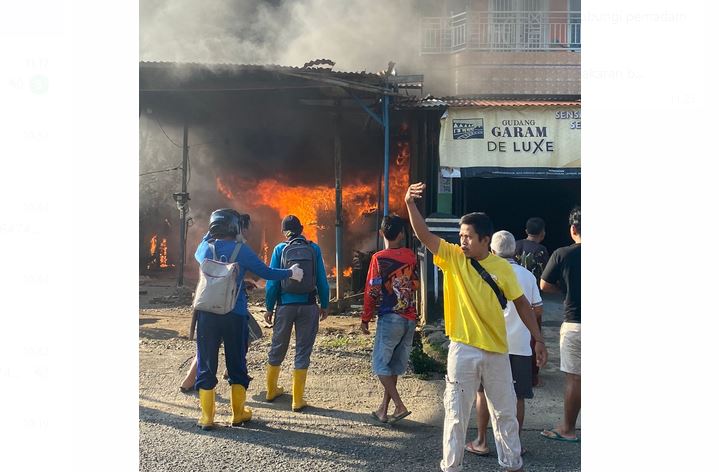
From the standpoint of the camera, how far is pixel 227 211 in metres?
5.09

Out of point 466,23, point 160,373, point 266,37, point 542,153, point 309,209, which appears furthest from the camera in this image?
point 266,37

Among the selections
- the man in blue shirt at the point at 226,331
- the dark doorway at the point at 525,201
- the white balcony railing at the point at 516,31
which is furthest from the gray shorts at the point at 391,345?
the white balcony railing at the point at 516,31

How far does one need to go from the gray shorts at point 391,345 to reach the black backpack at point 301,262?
78 cm

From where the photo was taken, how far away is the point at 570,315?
4680 millimetres

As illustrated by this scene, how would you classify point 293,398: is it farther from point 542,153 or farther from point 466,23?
point 466,23

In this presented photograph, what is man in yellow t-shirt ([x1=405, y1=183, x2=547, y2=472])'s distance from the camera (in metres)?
3.77

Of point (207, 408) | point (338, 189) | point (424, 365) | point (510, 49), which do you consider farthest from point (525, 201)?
point (207, 408)

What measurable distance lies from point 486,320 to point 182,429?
278cm

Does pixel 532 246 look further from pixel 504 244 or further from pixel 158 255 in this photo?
pixel 158 255

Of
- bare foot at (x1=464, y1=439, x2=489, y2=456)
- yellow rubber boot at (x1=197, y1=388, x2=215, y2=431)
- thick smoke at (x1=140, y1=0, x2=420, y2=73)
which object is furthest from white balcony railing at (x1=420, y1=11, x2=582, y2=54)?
yellow rubber boot at (x1=197, y1=388, x2=215, y2=431)

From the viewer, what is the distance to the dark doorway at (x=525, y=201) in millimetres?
11289

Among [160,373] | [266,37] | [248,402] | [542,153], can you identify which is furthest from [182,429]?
[266,37]

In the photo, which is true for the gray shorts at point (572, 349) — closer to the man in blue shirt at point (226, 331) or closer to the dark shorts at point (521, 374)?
the dark shorts at point (521, 374)

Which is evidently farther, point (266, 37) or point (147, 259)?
point (266, 37)
